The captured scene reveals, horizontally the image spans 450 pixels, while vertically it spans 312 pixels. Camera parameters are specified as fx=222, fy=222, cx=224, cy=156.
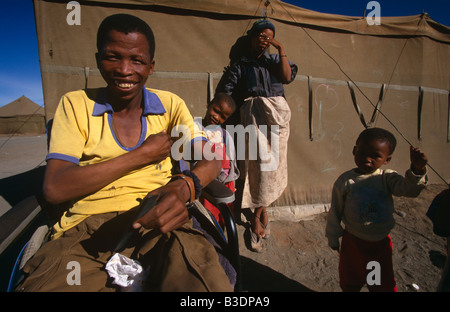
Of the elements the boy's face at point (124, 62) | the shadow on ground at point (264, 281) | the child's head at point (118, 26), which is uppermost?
the child's head at point (118, 26)

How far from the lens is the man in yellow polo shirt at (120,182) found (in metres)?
0.85

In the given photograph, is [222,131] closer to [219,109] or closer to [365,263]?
[219,109]

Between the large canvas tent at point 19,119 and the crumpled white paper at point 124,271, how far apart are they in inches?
917

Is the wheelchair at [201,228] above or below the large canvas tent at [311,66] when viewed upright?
below

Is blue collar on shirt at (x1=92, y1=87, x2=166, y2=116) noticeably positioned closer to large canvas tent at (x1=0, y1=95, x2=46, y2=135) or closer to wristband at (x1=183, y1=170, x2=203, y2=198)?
wristband at (x1=183, y1=170, x2=203, y2=198)

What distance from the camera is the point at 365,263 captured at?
1.45m

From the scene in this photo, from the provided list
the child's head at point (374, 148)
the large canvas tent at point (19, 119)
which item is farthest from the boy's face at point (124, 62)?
the large canvas tent at point (19, 119)

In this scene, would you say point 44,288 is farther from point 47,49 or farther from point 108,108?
point 47,49

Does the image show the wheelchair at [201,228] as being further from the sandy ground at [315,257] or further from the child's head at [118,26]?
the sandy ground at [315,257]

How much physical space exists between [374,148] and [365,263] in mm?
752

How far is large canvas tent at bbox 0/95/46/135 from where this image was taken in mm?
19547

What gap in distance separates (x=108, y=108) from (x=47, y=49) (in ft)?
6.38

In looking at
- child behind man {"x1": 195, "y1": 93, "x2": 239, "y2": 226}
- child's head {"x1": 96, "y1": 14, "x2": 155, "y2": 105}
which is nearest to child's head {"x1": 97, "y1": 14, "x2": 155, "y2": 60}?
child's head {"x1": 96, "y1": 14, "x2": 155, "y2": 105}
